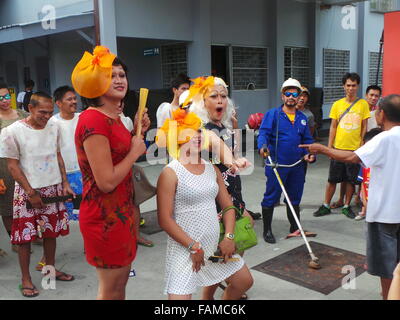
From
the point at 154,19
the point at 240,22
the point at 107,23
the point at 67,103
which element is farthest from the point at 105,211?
the point at 240,22

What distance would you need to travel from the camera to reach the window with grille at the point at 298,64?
45.3 feet

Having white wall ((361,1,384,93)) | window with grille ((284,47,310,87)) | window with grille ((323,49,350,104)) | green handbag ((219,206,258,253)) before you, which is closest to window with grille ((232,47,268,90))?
window with grille ((284,47,310,87))

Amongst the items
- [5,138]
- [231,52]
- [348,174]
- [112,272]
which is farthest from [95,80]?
[231,52]

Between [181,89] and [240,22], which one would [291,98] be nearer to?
[181,89]

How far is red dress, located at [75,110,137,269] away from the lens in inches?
79.1

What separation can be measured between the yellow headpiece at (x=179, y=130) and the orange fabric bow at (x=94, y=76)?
1.75 ft

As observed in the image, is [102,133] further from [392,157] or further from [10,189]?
[10,189]

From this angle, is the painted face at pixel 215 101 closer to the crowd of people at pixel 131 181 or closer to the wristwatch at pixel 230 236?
the crowd of people at pixel 131 181

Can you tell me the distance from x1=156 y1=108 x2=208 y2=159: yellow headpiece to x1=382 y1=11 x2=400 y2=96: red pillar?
4127 mm

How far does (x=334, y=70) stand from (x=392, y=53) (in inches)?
411

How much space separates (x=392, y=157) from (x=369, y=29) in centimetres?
1548

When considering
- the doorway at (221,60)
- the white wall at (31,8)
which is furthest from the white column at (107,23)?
the doorway at (221,60)

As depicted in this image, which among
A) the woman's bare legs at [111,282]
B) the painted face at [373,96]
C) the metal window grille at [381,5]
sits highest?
the metal window grille at [381,5]

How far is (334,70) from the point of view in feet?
51.1
